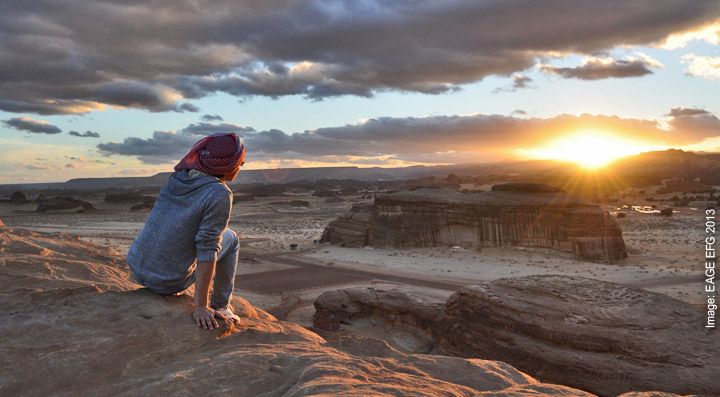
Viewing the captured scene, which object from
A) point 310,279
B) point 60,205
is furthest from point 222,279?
point 60,205

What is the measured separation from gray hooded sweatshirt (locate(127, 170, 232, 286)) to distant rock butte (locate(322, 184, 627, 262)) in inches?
938

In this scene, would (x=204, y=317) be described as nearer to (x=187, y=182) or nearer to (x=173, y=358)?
(x=173, y=358)

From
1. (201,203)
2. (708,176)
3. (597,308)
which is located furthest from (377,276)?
(708,176)

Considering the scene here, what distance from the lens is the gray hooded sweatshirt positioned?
3.61m

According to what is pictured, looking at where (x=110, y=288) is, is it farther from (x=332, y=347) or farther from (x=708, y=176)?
(x=708, y=176)

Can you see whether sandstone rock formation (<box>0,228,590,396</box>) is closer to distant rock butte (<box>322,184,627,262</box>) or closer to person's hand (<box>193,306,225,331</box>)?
person's hand (<box>193,306,225,331</box>)

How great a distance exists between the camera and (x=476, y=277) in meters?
20.1

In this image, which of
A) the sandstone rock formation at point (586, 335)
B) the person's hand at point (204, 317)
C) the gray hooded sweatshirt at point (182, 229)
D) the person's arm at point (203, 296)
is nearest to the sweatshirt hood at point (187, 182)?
the gray hooded sweatshirt at point (182, 229)

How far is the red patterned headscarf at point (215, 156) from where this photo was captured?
3.81m

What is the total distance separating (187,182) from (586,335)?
6.53 metres

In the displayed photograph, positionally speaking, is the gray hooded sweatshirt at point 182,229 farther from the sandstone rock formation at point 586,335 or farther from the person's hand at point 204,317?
the sandstone rock formation at point 586,335

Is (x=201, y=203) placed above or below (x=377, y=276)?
above

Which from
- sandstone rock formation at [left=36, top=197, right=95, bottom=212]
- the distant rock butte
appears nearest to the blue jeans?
the distant rock butte

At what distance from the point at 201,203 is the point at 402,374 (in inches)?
80.2
